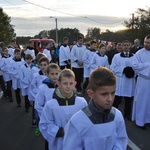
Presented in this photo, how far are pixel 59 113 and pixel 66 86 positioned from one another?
35 centimetres

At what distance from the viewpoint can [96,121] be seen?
2250 millimetres

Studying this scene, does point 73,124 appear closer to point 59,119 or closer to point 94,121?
point 94,121

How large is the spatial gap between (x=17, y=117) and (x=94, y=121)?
5.26 meters

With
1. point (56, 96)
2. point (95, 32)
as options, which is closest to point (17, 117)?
point (56, 96)

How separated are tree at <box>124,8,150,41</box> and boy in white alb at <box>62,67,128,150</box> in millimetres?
31934

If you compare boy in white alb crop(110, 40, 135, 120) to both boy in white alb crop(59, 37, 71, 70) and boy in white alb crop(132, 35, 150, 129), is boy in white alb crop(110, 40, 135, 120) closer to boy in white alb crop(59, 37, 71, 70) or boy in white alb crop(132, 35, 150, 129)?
boy in white alb crop(132, 35, 150, 129)

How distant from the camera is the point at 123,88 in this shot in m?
7.09

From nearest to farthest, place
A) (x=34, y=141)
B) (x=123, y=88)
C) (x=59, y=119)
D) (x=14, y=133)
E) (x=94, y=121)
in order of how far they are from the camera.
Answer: (x=94, y=121)
(x=59, y=119)
(x=34, y=141)
(x=14, y=133)
(x=123, y=88)

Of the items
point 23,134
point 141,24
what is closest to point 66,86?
point 23,134

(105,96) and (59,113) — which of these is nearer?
(105,96)

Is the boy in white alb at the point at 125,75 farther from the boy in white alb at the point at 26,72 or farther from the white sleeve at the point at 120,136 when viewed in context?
the white sleeve at the point at 120,136

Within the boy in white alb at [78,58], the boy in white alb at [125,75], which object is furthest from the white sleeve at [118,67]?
the boy in white alb at [78,58]

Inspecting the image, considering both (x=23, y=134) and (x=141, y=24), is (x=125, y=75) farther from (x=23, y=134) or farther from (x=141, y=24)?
(x=141, y=24)

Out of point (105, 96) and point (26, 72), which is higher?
point (105, 96)
